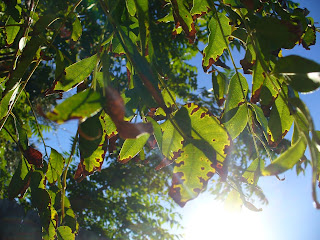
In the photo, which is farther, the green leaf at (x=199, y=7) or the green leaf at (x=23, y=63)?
the green leaf at (x=199, y=7)

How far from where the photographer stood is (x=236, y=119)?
0.48 meters

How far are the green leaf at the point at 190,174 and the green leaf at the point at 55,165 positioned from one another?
0.34 m

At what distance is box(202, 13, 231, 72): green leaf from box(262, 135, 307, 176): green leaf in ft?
1.05

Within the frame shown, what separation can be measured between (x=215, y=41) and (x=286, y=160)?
347 millimetres

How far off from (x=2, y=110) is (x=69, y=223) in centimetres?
25

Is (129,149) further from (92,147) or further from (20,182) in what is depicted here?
(20,182)

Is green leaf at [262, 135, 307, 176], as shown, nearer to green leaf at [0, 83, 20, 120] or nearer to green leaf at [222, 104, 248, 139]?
green leaf at [222, 104, 248, 139]

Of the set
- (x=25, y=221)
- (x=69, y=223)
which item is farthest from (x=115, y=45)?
(x=25, y=221)

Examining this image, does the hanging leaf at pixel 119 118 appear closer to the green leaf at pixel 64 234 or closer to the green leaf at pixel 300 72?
the green leaf at pixel 300 72

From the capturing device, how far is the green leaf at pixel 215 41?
21.7 inches

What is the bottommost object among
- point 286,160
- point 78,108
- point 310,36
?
point 286,160

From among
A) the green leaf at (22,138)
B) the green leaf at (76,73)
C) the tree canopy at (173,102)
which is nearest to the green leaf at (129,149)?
the tree canopy at (173,102)

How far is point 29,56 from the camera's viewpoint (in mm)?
493

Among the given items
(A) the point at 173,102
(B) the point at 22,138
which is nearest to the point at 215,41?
(A) the point at 173,102
